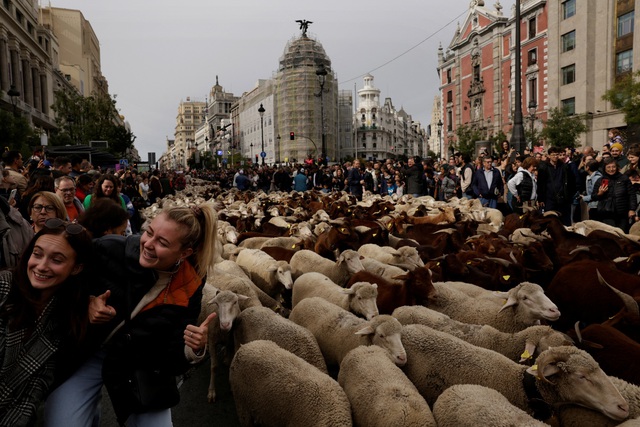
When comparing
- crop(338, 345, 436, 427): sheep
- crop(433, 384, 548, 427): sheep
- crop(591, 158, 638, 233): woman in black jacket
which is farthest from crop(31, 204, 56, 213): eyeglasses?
crop(591, 158, 638, 233): woman in black jacket

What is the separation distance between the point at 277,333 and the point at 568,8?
144 feet

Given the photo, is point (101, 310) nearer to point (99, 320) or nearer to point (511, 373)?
point (99, 320)

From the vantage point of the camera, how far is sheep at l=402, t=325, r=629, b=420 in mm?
2744

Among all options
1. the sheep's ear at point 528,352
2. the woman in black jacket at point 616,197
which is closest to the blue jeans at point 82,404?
the sheep's ear at point 528,352

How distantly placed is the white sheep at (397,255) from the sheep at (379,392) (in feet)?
8.49

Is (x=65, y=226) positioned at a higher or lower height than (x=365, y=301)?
higher

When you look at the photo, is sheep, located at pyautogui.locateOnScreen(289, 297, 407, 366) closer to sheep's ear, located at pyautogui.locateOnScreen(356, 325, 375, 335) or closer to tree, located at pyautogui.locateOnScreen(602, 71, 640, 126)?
sheep's ear, located at pyautogui.locateOnScreen(356, 325, 375, 335)

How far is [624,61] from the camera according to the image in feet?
112

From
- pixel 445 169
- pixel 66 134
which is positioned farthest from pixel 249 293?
pixel 66 134

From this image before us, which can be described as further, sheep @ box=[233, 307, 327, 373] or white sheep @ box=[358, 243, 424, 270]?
white sheep @ box=[358, 243, 424, 270]

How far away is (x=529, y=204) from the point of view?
1055cm

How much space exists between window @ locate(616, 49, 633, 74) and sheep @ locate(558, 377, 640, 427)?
37227 mm

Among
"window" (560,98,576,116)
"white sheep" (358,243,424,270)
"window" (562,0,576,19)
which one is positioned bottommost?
"white sheep" (358,243,424,270)

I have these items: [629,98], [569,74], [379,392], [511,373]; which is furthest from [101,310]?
[569,74]
